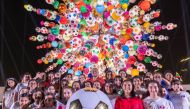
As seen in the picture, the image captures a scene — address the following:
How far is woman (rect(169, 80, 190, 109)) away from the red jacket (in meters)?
1.62

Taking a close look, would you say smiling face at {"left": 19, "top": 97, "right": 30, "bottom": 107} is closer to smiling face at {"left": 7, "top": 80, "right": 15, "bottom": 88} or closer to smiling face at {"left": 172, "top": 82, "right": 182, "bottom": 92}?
smiling face at {"left": 7, "top": 80, "right": 15, "bottom": 88}

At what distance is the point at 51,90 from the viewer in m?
8.05

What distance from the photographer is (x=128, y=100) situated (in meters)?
6.36

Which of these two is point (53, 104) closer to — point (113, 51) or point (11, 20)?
point (113, 51)

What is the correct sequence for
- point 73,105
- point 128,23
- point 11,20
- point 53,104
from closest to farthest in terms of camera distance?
point 73,105, point 53,104, point 128,23, point 11,20

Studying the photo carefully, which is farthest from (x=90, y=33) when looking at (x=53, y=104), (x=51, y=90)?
(x=53, y=104)

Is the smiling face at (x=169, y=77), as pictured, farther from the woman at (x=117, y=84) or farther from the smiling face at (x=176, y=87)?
the woman at (x=117, y=84)

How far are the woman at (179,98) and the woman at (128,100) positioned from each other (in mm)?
1512

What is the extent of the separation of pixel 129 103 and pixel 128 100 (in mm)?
76

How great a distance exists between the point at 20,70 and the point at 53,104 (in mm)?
13590

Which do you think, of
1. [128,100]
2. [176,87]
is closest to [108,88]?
[176,87]

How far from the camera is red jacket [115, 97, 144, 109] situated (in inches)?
245

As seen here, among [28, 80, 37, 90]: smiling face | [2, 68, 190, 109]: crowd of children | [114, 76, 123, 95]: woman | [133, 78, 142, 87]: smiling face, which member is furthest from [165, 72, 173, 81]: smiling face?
[28, 80, 37, 90]: smiling face

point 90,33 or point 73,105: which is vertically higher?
point 90,33
